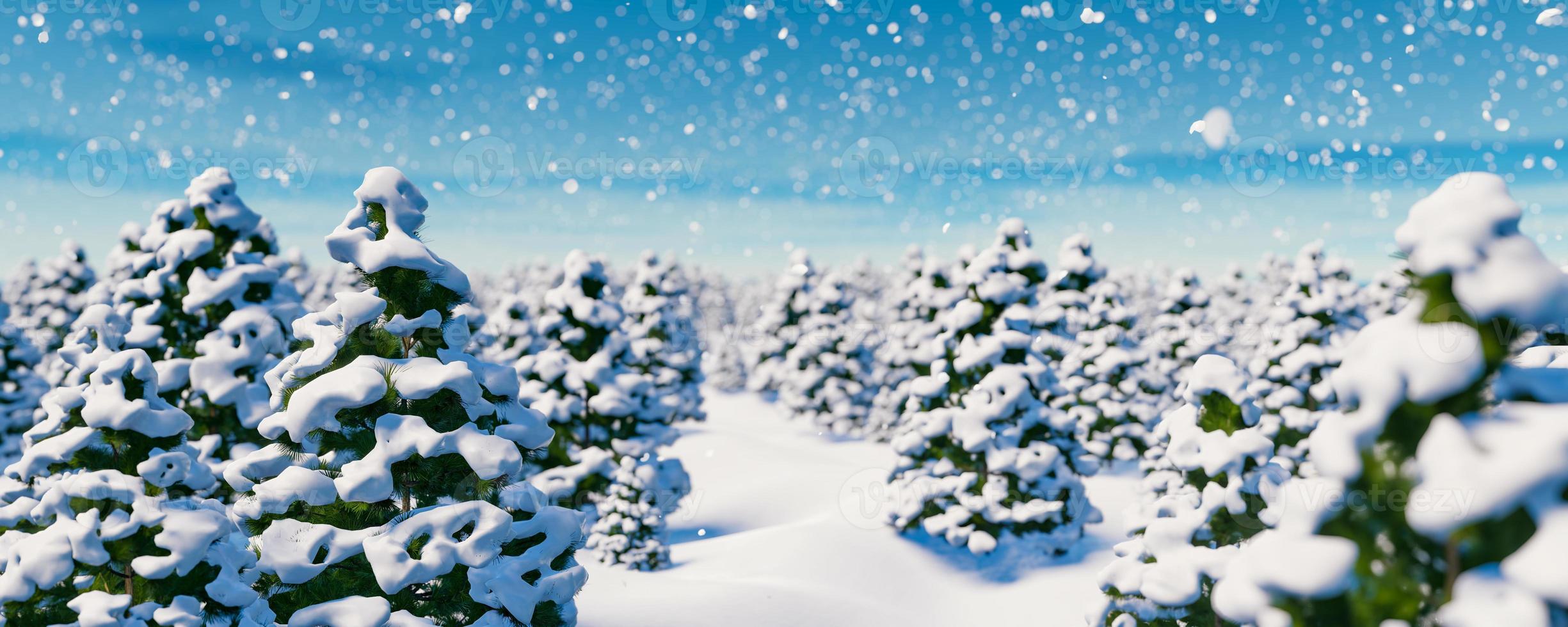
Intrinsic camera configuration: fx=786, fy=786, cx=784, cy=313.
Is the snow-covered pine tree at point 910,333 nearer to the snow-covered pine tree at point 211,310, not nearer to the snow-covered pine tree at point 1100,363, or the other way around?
the snow-covered pine tree at point 1100,363

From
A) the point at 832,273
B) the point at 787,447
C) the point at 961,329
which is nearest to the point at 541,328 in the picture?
the point at 961,329

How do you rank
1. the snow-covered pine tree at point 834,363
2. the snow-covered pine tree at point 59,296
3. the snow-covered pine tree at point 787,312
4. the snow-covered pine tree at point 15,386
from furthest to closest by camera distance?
the snow-covered pine tree at point 787,312 → the snow-covered pine tree at point 834,363 → the snow-covered pine tree at point 59,296 → the snow-covered pine tree at point 15,386

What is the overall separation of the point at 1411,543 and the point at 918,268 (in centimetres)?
2789

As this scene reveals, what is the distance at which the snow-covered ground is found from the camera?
11445mm

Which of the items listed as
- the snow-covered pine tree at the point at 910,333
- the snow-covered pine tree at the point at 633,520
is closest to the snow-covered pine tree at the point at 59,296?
the snow-covered pine tree at the point at 633,520

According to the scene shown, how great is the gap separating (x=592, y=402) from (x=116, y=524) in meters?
10.1

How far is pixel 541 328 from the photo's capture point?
1641cm

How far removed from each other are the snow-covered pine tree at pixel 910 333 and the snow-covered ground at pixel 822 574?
12.9 feet

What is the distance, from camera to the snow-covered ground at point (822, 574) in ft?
37.6

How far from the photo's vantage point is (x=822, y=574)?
13.4 m

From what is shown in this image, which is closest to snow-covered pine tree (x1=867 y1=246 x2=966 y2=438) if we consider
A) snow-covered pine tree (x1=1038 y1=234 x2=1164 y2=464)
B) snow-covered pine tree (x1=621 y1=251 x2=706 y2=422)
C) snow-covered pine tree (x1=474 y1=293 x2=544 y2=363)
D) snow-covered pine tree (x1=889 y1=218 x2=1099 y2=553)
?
snow-covered pine tree (x1=889 y1=218 x2=1099 y2=553)

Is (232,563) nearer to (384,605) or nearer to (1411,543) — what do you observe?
(384,605)

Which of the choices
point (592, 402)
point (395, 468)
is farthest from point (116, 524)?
point (592, 402)

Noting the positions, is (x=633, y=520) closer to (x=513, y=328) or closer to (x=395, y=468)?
(x=513, y=328)
